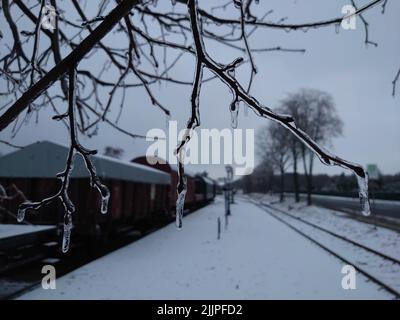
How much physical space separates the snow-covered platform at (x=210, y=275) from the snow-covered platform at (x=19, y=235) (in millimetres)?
1284

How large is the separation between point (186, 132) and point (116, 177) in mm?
12117

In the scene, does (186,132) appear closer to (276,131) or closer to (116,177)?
(116,177)

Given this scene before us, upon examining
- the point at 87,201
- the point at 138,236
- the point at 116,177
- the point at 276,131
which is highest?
the point at 276,131

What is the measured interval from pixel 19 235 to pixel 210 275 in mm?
4647

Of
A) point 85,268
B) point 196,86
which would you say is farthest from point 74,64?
point 85,268

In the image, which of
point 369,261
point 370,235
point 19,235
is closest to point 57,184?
point 19,235

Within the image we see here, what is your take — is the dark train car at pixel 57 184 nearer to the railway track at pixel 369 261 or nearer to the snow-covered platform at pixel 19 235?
the snow-covered platform at pixel 19 235

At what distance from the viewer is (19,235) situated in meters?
8.02

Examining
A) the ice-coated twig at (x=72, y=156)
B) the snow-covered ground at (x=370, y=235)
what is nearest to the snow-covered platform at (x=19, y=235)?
the ice-coated twig at (x=72, y=156)

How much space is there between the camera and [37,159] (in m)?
Answer: 11.5

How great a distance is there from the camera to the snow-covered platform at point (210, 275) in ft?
23.6

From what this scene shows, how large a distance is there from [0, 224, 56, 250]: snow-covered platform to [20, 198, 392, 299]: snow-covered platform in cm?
128

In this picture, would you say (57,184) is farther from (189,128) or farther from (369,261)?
(189,128)

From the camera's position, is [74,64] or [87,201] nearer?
[74,64]
